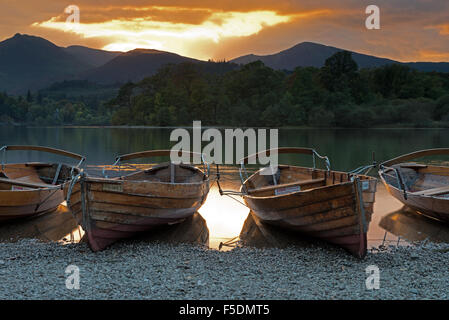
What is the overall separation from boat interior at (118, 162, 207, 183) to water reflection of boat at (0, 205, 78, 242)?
2897 mm

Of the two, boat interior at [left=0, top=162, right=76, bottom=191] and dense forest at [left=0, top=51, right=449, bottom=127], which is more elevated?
dense forest at [left=0, top=51, right=449, bottom=127]

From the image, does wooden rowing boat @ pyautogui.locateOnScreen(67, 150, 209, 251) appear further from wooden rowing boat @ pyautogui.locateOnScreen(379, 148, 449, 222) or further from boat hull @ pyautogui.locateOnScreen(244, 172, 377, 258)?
wooden rowing boat @ pyautogui.locateOnScreen(379, 148, 449, 222)

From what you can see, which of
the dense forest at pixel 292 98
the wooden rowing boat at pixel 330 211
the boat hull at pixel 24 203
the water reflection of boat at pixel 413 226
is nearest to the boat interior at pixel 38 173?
the boat hull at pixel 24 203

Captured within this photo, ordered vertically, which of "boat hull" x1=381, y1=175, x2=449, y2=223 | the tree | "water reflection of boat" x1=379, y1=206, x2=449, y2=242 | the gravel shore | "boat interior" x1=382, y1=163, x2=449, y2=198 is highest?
the tree

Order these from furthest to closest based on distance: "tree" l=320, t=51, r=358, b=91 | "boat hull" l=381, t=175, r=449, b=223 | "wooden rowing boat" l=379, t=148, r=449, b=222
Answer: "tree" l=320, t=51, r=358, b=91 → "wooden rowing boat" l=379, t=148, r=449, b=222 → "boat hull" l=381, t=175, r=449, b=223

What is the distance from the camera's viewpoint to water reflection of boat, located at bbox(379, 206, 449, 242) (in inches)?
491

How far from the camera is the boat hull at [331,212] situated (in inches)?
387

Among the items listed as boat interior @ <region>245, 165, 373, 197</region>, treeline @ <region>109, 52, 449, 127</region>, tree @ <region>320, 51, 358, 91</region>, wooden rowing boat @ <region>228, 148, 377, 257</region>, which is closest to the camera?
wooden rowing boat @ <region>228, 148, 377, 257</region>

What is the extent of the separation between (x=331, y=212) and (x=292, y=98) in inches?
4517

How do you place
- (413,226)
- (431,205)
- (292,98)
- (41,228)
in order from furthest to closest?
(292,98), (413,226), (41,228), (431,205)

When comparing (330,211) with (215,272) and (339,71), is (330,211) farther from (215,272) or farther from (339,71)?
(339,71)

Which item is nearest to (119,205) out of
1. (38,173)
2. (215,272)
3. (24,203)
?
(215,272)

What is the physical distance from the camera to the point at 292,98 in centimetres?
12238

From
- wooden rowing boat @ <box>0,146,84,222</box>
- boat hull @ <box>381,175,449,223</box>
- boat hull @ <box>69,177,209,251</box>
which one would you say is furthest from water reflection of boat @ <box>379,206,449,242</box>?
wooden rowing boat @ <box>0,146,84,222</box>
